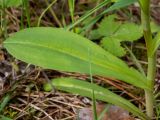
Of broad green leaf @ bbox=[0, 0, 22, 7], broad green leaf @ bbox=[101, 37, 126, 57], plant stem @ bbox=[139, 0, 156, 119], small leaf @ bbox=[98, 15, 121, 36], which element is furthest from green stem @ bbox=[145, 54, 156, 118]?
broad green leaf @ bbox=[0, 0, 22, 7]

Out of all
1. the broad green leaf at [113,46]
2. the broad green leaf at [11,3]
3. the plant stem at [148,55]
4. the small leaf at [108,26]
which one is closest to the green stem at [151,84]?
the plant stem at [148,55]

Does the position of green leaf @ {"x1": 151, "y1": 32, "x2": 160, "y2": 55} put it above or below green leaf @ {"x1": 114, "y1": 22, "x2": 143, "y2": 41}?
above

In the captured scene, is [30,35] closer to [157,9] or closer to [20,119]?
[20,119]

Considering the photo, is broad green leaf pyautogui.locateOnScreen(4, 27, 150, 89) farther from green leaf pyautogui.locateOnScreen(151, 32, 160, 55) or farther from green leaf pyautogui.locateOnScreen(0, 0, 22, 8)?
green leaf pyautogui.locateOnScreen(0, 0, 22, 8)

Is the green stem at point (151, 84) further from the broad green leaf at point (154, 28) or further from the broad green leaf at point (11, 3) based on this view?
the broad green leaf at point (11, 3)

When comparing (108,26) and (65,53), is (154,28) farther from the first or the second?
(65,53)

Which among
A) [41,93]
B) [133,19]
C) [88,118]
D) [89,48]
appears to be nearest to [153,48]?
[89,48]
